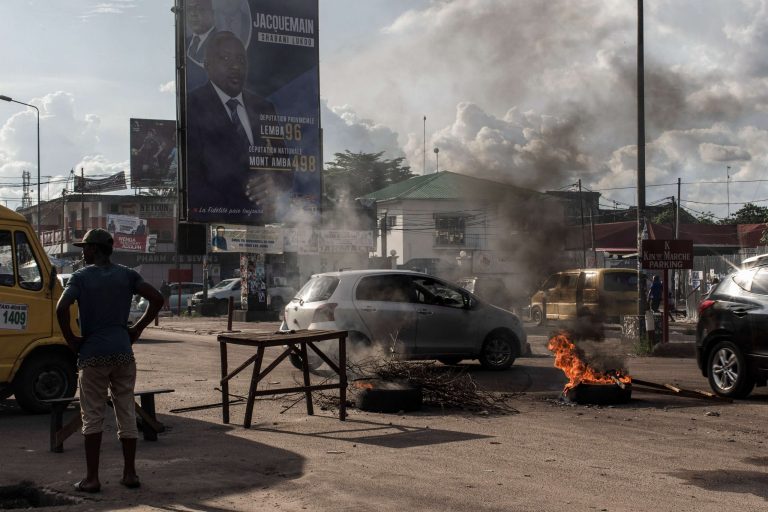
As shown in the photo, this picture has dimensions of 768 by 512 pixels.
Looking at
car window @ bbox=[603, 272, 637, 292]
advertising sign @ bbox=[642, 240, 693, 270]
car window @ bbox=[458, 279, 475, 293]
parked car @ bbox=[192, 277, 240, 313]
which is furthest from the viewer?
parked car @ bbox=[192, 277, 240, 313]

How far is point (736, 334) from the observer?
1116 cm

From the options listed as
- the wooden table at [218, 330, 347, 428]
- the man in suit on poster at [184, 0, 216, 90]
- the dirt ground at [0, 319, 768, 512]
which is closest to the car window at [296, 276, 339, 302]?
the dirt ground at [0, 319, 768, 512]

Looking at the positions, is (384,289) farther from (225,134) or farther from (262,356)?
(225,134)

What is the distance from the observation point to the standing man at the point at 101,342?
20.9 feet

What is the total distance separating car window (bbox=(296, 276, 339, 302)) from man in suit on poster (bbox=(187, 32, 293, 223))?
1516 centimetres

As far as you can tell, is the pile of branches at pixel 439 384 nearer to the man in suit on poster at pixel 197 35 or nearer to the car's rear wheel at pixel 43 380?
the car's rear wheel at pixel 43 380

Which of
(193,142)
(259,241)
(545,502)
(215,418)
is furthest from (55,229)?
(545,502)

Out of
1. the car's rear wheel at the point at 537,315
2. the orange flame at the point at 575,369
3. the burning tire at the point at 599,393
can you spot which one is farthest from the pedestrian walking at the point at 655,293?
the burning tire at the point at 599,393

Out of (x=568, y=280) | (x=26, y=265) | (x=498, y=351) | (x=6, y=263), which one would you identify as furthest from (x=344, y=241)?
(x=6, y=263)

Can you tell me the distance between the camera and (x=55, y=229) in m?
74.1

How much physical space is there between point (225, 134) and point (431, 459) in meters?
23.1

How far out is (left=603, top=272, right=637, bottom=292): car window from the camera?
24.8 metres

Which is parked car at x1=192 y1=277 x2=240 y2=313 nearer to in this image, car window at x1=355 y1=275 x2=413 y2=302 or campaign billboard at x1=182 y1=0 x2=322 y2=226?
campaign billboard at x1=182 y1=0 x2=322 y2=226

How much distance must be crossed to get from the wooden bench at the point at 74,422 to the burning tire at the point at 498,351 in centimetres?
707
